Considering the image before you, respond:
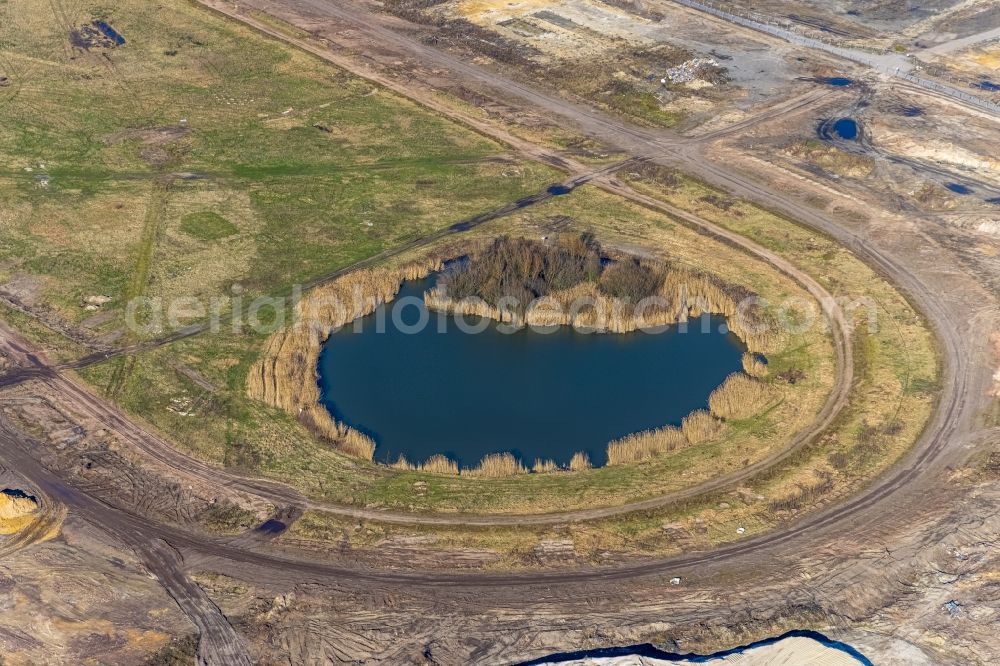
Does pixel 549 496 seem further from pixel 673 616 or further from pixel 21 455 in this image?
pixel 21 455

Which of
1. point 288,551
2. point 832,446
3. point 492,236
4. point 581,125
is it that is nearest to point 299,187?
point 492,236

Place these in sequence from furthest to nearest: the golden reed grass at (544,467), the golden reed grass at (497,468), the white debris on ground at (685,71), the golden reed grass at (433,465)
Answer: the white debris on ground at (685,71), the golden reed grass at (544,467), the golden reed grass at (433,465), the golden reed grass at (497,468)

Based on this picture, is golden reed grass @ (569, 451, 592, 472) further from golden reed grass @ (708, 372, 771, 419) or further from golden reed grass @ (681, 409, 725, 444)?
golden reed grass @ (708, 372, 771, 419)

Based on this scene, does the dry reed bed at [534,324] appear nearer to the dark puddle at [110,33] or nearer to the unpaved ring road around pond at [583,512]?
the unpaved ring road around pond at [583,512]

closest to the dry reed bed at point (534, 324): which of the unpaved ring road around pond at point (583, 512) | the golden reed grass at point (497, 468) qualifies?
the golden reed grass at point (497, 468)

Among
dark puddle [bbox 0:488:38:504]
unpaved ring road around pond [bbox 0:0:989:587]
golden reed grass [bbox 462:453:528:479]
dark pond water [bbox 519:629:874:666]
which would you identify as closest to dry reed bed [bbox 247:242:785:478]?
golden reed grass [bbox 462:453:528:479]

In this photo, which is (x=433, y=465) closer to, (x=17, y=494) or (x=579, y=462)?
(x=579, y=462)
